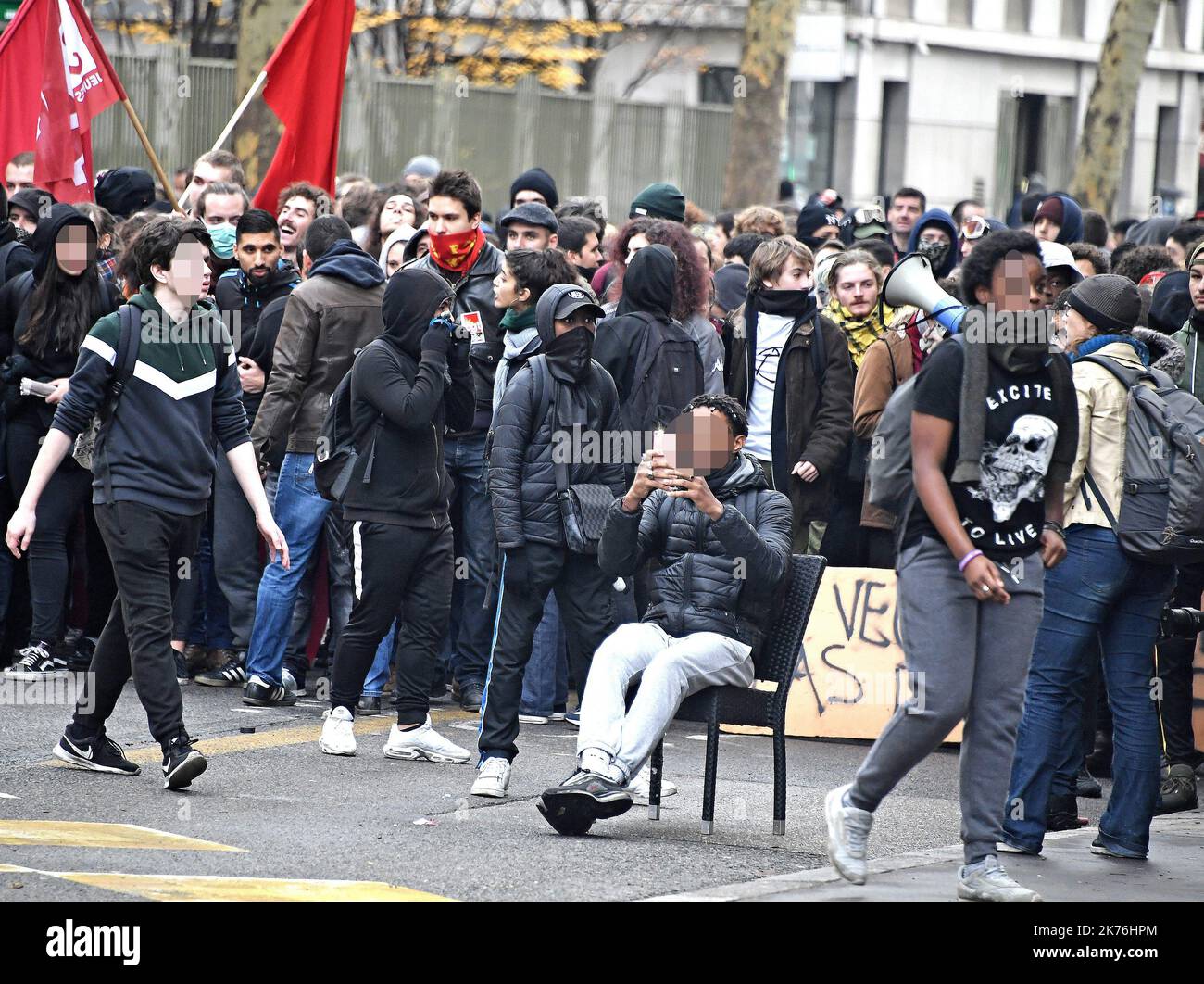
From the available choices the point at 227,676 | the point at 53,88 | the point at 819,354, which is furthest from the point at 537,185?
the point at 227,676

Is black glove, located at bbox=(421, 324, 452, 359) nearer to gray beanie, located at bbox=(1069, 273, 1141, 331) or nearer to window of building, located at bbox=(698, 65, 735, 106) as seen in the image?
gray beanie, located at bbox=(1069, 273, 1141, 331)

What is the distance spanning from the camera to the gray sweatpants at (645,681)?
22.9 ft

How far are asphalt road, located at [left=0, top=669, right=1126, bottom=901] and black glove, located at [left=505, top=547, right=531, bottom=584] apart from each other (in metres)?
0.86

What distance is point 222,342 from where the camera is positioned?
7.69 metres

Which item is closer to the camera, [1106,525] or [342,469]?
[1106,525]

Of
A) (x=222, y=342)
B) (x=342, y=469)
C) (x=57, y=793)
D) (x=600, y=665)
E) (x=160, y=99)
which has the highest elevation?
(x=160, y=99)

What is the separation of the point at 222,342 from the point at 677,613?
2098mm

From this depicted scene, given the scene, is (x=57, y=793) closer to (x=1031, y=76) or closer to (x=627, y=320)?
(x=627, y=320)

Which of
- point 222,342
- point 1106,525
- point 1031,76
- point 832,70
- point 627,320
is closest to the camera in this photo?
point 1106,525

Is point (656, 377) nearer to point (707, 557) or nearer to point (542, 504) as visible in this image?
point (542, 504)

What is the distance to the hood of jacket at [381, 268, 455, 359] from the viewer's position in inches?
319

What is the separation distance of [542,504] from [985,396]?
2290 millimetres
